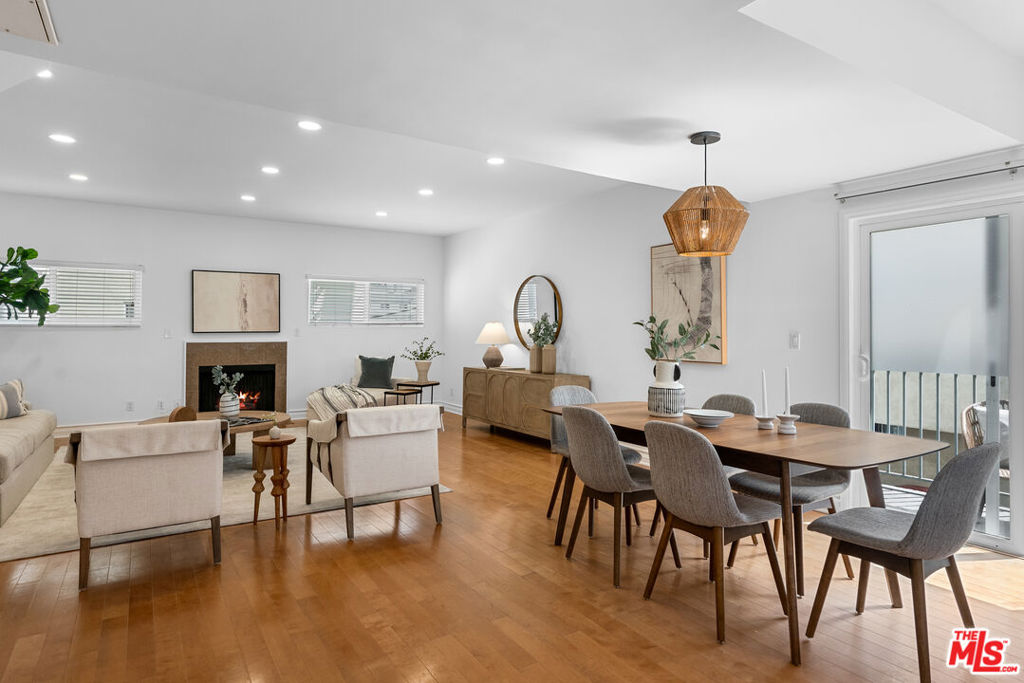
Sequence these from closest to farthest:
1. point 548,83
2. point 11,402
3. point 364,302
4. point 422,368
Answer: point 548,83
point 11,402
point 422,368
point 364,302

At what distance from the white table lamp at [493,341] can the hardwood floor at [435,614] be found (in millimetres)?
3425

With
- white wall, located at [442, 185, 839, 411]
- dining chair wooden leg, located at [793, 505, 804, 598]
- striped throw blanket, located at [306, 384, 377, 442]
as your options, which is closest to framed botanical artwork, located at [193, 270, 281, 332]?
striped throw blanket, located at [306, 384, 377, 442]

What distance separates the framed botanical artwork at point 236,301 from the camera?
7188 millimetres

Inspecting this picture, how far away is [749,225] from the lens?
4.52 metres

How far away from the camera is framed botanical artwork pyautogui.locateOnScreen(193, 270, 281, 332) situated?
283 inches

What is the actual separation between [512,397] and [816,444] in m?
4.21

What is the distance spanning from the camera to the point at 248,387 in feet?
24.7

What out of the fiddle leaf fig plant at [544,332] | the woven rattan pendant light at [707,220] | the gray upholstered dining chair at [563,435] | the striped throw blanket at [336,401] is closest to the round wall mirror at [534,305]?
the fiddle leaf fig plant at [544,332]

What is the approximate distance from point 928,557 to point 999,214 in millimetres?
2324

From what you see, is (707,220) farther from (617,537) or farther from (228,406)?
(228,406)

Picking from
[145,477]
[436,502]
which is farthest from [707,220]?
[145,477]

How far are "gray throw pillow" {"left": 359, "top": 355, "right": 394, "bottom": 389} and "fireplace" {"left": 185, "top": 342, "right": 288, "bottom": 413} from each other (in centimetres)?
104

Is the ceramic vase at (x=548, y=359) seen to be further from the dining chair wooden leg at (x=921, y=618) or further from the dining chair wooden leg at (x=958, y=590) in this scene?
the dining chair wooden leg at (x=921, y=618)

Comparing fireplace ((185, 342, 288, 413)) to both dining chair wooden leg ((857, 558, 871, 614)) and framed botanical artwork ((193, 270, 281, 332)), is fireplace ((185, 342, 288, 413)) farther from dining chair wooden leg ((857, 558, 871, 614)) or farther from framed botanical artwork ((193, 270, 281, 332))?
dining chair wooden leg ((857, 558, 871, 614))
